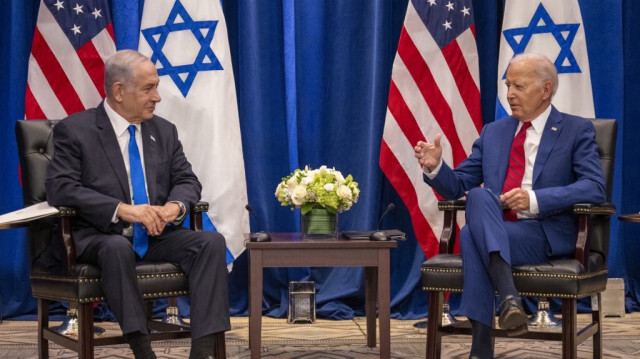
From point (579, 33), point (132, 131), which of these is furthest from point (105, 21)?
point (579, 33)

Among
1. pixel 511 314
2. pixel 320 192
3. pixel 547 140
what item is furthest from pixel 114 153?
pixel 547 140

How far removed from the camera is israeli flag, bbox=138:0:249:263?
15.1 ft

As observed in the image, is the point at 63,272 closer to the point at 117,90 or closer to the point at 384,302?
the point at 117,90

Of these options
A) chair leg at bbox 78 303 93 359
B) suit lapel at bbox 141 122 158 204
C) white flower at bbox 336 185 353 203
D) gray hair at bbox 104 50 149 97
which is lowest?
chair leg at bbox 78 303 93 359

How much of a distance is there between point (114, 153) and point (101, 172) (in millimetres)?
100

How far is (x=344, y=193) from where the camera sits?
360 centimetres

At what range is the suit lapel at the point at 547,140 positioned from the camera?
357 cm

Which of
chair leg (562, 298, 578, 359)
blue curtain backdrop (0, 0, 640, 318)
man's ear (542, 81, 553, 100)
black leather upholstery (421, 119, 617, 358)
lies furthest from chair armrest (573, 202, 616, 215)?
blue curtain backdrop (0, 0, 640, 318)

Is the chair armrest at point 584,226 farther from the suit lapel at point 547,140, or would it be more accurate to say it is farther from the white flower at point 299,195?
the white flower at point 299,195

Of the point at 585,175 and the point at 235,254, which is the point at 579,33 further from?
the point at 235,254

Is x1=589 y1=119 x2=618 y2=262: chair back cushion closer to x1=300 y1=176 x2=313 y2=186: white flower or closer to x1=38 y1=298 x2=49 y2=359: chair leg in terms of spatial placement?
x1=300 y1=176 x2=313 y2=186: white flower

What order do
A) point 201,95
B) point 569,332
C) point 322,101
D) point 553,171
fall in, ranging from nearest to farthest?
point 569,332, point 553,171, point 201,95, point 322,101

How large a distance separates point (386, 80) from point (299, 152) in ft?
2.35

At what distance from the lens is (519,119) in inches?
148
